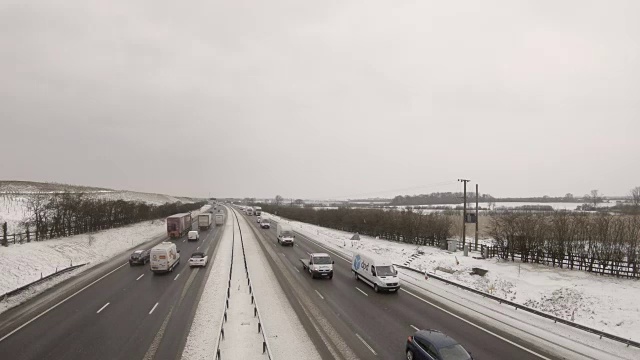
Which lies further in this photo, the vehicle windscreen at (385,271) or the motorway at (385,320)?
the vehicle windscreen at (385,271)

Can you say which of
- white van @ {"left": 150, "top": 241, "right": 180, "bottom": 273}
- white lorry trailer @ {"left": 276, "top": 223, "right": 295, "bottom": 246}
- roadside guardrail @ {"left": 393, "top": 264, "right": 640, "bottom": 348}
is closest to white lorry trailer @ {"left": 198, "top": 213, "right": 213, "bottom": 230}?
white lorry trailer @ {"left": 276, "top": 223, "right": 295, "bottom": 246}

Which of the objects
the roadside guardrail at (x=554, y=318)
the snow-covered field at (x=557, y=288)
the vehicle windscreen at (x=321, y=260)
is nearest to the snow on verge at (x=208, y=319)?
the vehicle windscreen at (x=321, y=260)

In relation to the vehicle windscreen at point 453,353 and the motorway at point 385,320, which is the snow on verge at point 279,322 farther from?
the vehicle windscreen at point 453,353

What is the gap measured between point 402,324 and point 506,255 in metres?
22.2

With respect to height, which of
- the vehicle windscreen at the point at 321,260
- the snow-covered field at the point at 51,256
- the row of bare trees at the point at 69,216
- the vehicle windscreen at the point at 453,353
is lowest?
the snow-covered field at the point at 51,256

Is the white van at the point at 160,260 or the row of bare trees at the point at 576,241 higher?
the row of bare trees at the point at 576,241

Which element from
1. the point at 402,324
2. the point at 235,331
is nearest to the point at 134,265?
the point at 235,331

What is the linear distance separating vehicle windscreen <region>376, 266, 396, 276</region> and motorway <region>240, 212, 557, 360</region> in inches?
59.6

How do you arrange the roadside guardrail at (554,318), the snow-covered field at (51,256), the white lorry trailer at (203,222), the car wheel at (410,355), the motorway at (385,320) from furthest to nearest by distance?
1. the white lorry trailer at (203,222)
2. the snow-covered field at (51,256)
3. the roadside guardrail at (554,318)
4. the motorway at (385,320)
5. the car wheel at (410,355)

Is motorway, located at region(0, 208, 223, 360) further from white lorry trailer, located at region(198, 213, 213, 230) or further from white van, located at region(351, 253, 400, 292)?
white lorry trailer, located at region(198, 213, 213, 230)

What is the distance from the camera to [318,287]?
2562cm

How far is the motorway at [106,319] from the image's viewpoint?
48.0 feet

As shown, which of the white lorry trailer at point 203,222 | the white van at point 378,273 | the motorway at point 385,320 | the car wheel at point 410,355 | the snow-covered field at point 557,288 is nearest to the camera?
the car wheel at point 410,355

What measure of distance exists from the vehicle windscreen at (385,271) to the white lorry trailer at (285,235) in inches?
954
